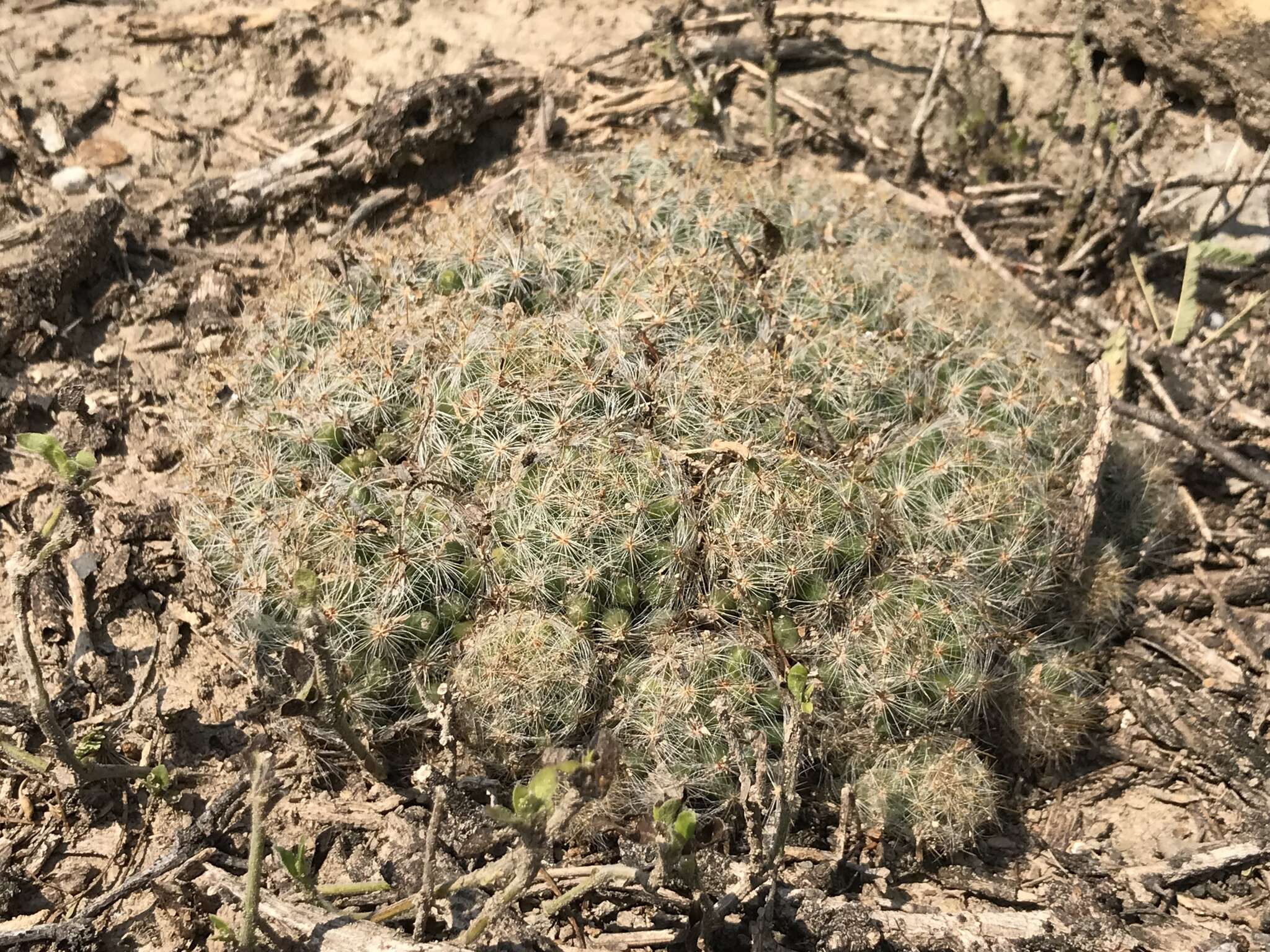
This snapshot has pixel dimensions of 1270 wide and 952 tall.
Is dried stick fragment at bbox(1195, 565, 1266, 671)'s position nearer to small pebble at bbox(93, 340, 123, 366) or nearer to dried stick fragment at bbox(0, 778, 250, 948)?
dried stick fragment at bbox(0, 778, 250, 948)

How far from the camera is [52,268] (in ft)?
17.4

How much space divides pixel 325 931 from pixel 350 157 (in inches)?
174

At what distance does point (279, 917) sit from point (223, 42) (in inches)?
233

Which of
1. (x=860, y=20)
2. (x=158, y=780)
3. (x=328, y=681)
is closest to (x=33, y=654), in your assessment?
(x=158, y=780)

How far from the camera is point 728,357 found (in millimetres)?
4164

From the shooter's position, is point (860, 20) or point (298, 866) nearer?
point (298, 866)

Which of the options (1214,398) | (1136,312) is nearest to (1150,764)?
(1214,398)

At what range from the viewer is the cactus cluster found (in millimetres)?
3756

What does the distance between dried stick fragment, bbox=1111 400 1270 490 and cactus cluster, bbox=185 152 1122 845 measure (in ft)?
1.98

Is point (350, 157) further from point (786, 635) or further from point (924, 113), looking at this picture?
point (786, 635)

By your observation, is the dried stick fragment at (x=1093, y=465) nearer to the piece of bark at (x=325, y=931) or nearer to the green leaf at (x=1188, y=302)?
the green leaf at (x=1188, y=302)

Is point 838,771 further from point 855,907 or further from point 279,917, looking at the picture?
point 279,917

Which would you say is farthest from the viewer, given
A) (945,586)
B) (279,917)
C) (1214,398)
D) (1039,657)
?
(1214,398)

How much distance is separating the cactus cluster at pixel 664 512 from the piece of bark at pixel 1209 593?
714 millimetres
